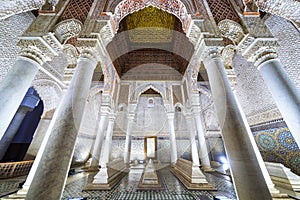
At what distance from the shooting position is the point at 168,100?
23.2ft

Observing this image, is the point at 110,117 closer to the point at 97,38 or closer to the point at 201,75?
the point at 97,38

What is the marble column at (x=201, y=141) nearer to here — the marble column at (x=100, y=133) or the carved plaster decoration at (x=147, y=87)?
the carved plaster decoration at (x=147, y=87)

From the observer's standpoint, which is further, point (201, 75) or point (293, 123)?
point (201, 75)

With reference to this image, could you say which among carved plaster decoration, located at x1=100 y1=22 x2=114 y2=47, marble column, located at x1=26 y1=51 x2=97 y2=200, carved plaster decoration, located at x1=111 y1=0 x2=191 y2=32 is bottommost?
marble column, located at x1=26 y1=51 x2=97 y2=200

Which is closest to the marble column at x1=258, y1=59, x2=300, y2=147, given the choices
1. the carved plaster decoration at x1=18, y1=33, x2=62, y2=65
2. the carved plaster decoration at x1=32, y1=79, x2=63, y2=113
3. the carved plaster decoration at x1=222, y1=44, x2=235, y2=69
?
the carved plaster decoration at x1=222, y1=44, x2=235, y2=69

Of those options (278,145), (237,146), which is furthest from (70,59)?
(278,145)

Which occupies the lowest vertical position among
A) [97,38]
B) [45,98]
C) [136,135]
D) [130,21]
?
[136,135]

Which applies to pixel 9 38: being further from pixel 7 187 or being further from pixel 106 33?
pixel 7 187

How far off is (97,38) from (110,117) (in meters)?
4.05

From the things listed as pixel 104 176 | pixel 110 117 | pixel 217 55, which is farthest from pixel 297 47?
pixel 110 117

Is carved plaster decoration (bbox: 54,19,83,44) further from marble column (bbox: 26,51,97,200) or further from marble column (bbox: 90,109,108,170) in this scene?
marble column (bbox: 90,109,108,170)

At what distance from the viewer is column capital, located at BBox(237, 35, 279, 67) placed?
2.50 meters

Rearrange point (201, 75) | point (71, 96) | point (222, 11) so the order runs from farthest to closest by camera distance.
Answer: point (201, 75) → point (222, 11) → point (71, 96)

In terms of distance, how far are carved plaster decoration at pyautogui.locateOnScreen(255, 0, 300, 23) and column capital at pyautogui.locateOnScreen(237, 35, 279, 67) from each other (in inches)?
34.9
